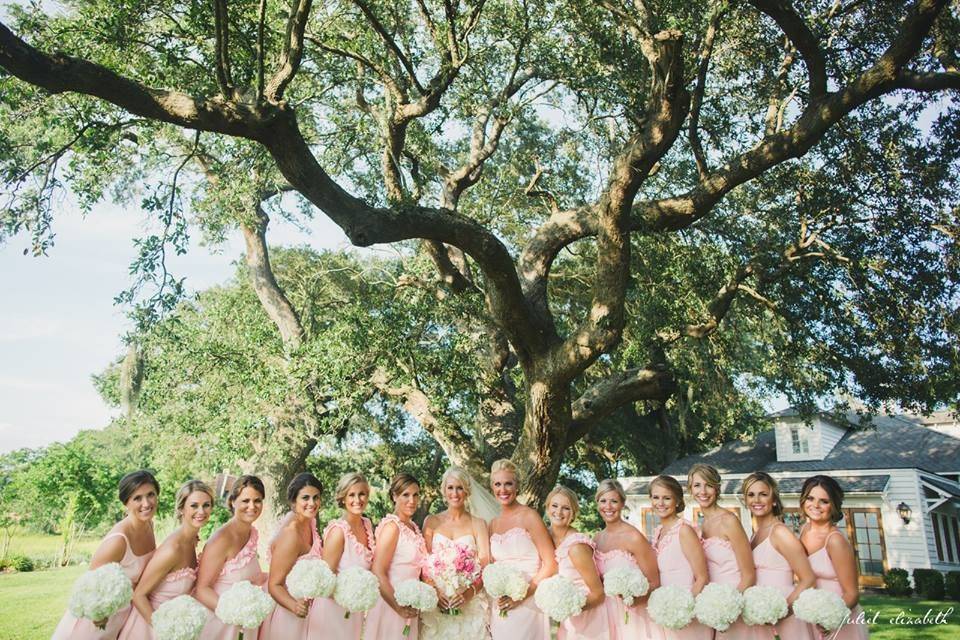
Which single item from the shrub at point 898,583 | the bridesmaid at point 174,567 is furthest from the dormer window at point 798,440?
the bridesmaid at point 174,567

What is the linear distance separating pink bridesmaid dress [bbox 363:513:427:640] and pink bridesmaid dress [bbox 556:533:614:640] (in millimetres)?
1107

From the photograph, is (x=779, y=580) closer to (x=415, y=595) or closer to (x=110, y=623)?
(x=415, y=595)

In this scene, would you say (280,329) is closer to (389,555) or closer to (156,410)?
(156,410)

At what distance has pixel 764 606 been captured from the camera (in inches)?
183

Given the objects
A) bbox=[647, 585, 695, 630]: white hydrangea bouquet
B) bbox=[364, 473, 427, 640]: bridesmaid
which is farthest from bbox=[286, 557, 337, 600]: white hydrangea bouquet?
bbox=[647, 585, 695, 630]: white hydrangea bouquet

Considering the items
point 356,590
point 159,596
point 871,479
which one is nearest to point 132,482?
point 159,596

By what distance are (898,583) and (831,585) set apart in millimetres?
14676

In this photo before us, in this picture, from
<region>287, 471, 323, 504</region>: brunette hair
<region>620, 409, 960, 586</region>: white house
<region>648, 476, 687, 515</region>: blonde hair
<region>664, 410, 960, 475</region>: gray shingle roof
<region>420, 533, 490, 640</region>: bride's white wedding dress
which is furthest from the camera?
<region>664, 410, 960, 475</region>: gray shingle roof

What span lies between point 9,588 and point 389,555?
17.1 meters

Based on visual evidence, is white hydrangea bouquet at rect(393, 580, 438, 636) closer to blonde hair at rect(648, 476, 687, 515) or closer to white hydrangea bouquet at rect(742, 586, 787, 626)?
blonde hair at rect(648, 476, 687, 515)

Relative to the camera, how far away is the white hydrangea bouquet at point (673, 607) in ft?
15.9

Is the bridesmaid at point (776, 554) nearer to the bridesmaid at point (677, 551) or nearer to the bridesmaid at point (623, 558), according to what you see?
the bridesmaid at point (677, 551)

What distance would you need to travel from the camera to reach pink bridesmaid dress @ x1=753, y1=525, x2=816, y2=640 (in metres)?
4.85

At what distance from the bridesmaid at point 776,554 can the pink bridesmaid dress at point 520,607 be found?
163 cm
